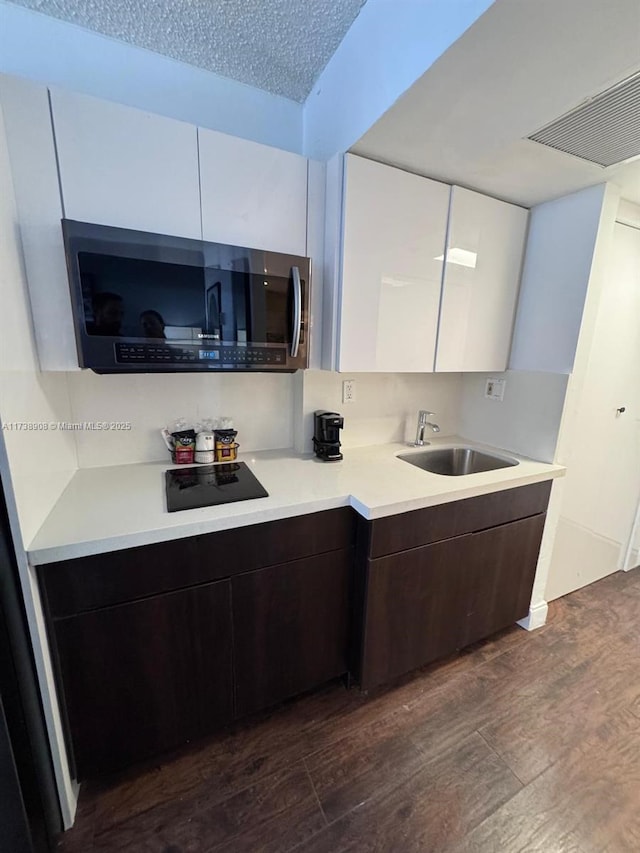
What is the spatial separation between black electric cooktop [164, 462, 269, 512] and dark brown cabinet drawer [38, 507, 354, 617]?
126 mm

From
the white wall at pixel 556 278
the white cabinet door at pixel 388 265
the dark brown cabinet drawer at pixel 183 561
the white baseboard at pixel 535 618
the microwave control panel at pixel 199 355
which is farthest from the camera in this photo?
the white baseboard at pixel 535 618

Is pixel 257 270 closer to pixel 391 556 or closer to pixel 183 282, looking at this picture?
pixel 183 282

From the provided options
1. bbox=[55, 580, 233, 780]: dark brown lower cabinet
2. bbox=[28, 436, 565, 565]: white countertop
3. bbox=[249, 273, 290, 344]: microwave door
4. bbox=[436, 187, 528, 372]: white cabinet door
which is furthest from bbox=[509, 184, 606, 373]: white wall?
bbox=[55, 580, 233, 780]: dark brown lower cabinet

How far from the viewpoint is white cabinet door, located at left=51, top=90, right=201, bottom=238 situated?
1037 mm

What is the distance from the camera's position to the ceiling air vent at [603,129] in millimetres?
1006

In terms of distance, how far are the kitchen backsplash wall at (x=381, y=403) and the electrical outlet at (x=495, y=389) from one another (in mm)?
197

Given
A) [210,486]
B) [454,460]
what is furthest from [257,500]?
[454,460]

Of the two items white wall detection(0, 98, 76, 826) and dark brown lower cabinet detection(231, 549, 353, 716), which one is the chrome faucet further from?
white wall detection(0, 98, 76, 826)

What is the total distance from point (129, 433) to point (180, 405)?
24 cm

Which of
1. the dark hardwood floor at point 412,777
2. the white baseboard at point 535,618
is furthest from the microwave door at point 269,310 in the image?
the white baseboard at point 535,618

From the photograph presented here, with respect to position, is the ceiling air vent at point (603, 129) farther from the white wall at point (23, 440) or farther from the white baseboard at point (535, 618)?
the white baseboard at point (535, 618)

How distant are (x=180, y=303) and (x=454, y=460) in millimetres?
1679

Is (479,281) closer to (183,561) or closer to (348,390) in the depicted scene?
(348,390)

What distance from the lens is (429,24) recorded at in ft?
2.93
